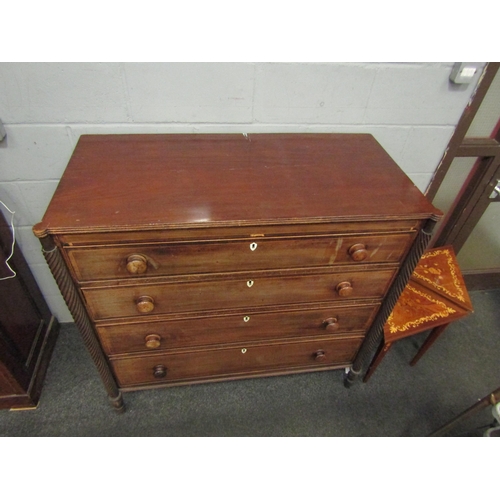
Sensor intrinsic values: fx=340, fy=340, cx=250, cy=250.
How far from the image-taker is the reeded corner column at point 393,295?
1.15 metres

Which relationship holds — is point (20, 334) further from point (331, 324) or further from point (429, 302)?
point (429, 302)

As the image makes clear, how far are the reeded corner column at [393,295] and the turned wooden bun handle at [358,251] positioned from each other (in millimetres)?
189

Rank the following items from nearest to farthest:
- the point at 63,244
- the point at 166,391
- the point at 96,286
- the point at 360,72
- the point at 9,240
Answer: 1. the point at 63,244
2. the point at 96,286
3. the point at 360,72
4. the point at 9,240
5. the point at 166,391

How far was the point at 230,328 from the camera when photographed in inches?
53.9

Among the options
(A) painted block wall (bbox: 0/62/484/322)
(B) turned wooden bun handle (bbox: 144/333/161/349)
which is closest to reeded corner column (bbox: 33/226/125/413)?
(B) turned wooden bun handle (bbox: 144/333/161/349)

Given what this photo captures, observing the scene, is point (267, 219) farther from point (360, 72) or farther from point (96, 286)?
point (360, 72)

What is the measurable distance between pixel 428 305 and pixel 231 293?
103cm

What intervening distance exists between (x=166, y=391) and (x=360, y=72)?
171cm

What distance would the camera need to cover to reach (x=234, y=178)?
115cm

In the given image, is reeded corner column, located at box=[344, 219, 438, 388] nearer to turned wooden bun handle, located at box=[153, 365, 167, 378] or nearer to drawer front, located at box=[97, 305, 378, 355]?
drawer front, located at box=[97, 305, 378, 355]

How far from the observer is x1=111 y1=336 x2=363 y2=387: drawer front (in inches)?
56.9

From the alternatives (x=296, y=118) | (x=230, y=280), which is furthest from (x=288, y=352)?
(x=296, y=118)

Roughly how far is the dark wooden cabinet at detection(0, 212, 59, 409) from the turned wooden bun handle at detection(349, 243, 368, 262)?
1411mm

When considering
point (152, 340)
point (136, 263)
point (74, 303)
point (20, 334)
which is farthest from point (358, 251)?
point (20, 334)
